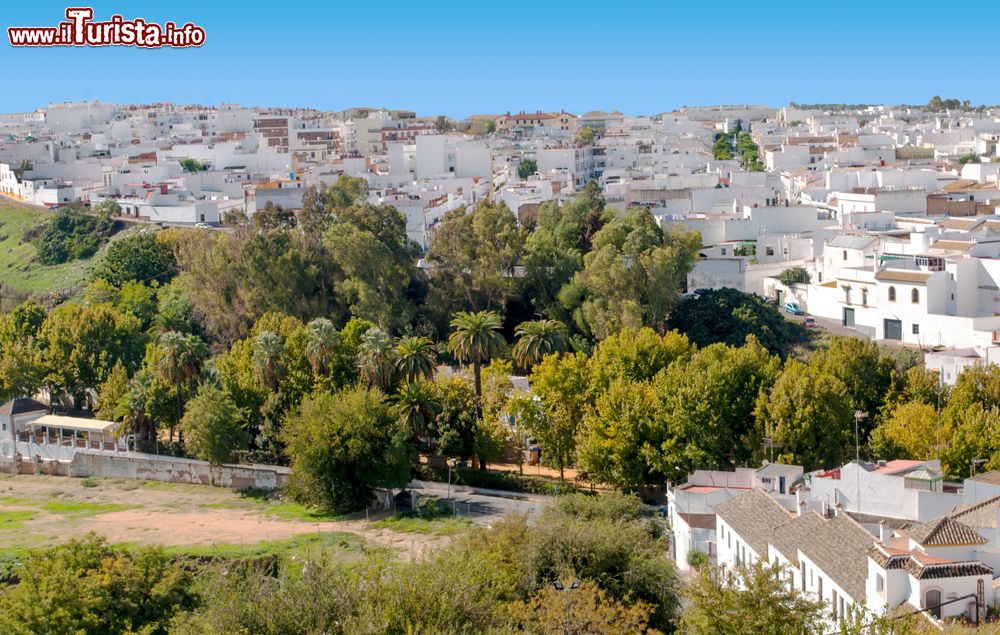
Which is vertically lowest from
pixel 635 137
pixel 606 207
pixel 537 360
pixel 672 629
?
pixel 672 629

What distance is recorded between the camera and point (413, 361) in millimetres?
46688

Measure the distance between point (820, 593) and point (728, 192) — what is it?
152 feet

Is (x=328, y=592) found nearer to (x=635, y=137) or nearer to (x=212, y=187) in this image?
(x=212, y=187)

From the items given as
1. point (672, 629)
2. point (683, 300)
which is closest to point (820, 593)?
point (672, 629)

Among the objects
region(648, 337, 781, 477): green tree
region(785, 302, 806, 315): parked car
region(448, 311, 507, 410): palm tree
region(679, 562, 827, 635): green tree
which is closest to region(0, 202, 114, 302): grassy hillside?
region(448, 311, 507, 410): palm tree

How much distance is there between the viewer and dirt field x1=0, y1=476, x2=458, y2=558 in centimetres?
4103

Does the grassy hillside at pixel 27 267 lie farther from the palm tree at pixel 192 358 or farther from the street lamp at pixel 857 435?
the street lamp at pixel 857 435

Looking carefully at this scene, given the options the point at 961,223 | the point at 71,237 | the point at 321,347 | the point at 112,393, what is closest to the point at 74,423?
the point at 112,393

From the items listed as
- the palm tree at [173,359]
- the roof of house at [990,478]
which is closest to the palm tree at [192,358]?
the palm tree at [173,359]

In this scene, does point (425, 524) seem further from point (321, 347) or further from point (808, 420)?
point (808, 420)

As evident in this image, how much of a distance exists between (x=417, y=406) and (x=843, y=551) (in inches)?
743

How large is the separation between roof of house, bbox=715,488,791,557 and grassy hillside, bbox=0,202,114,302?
46.8 metres

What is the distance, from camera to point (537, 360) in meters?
48.5

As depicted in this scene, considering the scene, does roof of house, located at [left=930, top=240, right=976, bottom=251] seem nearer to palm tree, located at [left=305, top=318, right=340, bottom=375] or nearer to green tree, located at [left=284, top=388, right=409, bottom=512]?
green tree, located at [left=284, top=388, right=409, bottom=512]
